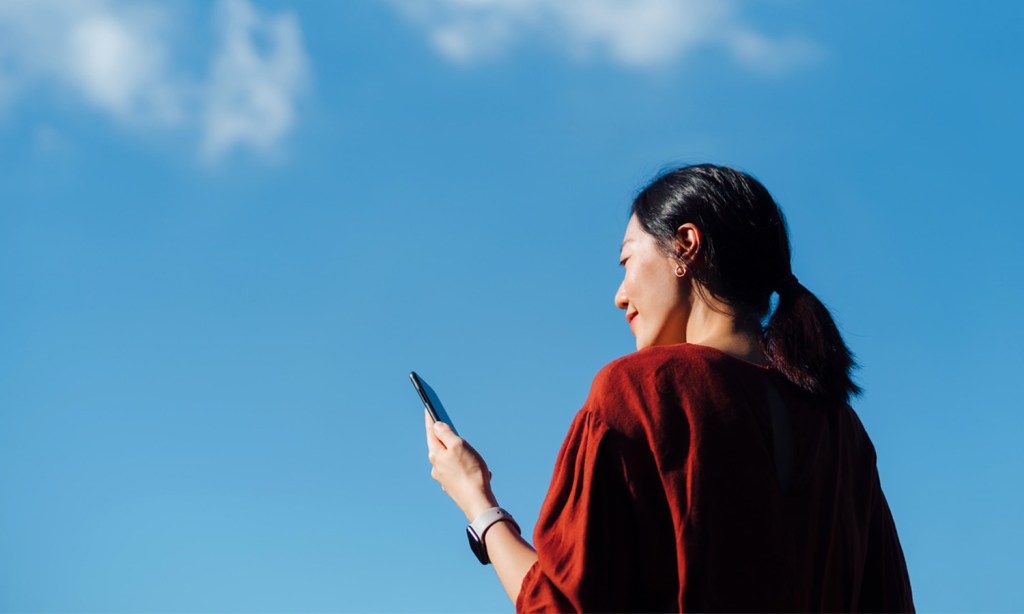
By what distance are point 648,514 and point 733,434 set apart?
331mm

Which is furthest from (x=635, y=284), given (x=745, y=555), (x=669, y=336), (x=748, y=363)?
(x=745, y=555)

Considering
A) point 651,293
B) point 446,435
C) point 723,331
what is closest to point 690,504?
point 723,331

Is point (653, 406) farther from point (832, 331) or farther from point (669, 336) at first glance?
point (832, 331)

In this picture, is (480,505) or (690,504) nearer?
(690,504)

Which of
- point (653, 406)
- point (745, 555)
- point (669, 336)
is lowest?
point (745, 555)

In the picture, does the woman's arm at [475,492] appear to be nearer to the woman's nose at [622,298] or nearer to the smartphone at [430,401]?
the smartphone at [430,401]

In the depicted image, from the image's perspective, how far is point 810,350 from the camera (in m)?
3.34

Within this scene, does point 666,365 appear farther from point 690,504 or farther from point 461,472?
point 461,472

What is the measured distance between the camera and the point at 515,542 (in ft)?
10.6

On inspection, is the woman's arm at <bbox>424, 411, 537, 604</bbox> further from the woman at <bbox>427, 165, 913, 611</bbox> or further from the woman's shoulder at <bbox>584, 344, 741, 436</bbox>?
the woman's shoulder at <bbox>584, 344, 741, 436</bbox>

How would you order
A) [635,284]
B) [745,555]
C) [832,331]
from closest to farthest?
[745,555], [832,331], [635,284]

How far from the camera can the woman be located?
9.64 ft

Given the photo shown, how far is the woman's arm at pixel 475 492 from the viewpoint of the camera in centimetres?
317

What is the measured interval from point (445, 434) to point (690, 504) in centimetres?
103
